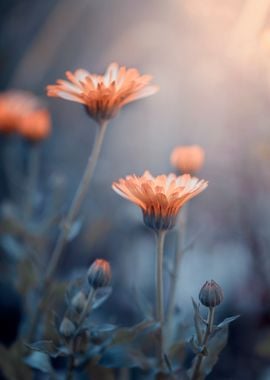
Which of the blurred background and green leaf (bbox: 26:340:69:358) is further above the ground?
the blurred background

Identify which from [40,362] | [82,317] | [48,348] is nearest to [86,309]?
[82,317]

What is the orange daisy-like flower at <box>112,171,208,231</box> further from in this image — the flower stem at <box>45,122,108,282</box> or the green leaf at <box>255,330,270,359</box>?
the green leaf at <box>255,330,270,359</box>

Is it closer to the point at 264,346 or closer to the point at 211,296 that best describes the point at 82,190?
the point at 211,296

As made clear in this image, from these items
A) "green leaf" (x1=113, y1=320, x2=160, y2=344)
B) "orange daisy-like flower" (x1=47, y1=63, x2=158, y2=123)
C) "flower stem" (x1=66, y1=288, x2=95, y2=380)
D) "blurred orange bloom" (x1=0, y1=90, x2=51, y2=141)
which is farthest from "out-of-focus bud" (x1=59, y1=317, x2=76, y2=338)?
"blurred orange bloom" (x1=0, y1=90, x2=51, y2=141)

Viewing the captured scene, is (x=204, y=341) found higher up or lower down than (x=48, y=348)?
higher up

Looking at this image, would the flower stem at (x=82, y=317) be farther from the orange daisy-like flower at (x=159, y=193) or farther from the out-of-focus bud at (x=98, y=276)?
the orange daisy-like flower at (x=159, y=193)
